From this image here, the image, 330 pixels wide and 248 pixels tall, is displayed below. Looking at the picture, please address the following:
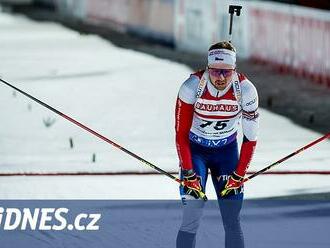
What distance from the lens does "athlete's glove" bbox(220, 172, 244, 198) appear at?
5.71 meters

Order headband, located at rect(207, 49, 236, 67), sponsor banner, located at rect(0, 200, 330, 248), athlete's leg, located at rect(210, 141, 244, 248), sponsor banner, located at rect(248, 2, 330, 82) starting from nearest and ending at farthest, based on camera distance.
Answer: headband, located at rect(207, 49, 236, 67) → athlete's leg, located at rect(210, 141, 244, 248) → sponsor banner, located at rect(0, 200, 330, 248) → sponsor banner, located at rect(248, 2, 330, 82)

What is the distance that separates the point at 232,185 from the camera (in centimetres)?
572

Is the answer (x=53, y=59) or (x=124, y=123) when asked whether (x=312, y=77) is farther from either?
(x=53, y=59)

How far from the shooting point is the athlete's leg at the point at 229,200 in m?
5.70

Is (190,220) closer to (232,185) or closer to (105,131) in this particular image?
(232,185)

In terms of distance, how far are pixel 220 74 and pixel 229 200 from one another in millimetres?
906

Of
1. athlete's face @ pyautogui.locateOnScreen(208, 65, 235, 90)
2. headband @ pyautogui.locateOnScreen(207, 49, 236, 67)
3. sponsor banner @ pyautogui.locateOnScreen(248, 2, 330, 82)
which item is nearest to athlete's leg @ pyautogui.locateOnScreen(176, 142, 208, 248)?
athlete's face @ pyautogui.locateOnScreen(208, 65, 235, 90)

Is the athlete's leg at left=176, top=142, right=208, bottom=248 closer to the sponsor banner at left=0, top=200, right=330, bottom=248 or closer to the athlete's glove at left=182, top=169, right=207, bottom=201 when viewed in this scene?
the athlete's glove at left=182, top=169, right=207, bottom=201

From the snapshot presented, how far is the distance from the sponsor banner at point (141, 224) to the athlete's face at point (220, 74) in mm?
867

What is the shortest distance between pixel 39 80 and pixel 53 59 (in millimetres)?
3992

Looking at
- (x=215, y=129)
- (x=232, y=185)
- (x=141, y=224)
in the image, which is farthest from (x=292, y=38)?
(x=232, y=185)

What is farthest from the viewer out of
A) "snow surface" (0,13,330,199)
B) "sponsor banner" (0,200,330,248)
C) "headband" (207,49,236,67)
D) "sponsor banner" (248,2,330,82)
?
"sponsor banner" (248,2,330,82)

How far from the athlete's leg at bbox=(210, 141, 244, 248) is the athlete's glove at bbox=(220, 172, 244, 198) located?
0.03 m

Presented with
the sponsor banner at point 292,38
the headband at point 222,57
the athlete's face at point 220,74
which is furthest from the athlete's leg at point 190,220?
the sponsor banner at point 292,38
